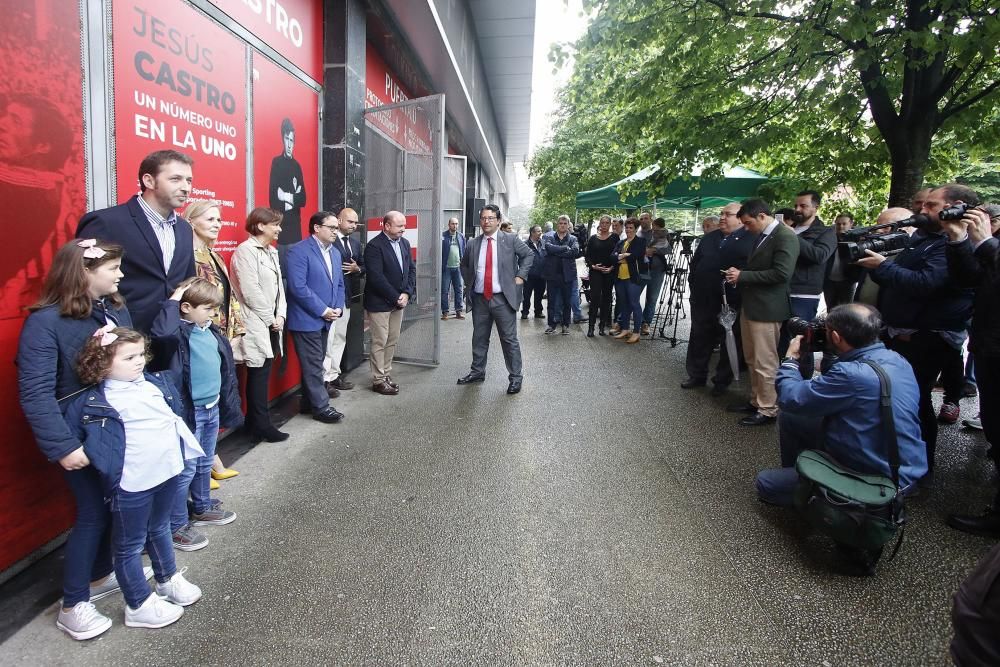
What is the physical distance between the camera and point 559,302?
34.1 ft

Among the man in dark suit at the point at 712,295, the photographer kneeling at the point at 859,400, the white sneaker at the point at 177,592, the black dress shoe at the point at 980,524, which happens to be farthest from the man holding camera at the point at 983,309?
the white sneaker at the point at 177,592

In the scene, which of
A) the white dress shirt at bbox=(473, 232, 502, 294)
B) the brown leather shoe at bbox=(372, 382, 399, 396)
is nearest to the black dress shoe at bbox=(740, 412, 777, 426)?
the white dress shirt at bbox=(473, 232, 502, 294)

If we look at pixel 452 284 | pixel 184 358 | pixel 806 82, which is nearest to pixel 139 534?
pixel 184 358

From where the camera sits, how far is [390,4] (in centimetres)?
634

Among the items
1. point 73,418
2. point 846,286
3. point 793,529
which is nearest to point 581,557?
point 793,529

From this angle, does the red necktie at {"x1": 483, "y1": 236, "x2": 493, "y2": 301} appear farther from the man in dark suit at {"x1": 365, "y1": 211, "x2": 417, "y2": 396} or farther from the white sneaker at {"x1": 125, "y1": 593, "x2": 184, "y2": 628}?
the white sneaker at {"x1": 125, "y1": 593, "x2": 184, "y2": 628}

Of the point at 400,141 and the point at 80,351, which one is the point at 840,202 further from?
the point at 80,351

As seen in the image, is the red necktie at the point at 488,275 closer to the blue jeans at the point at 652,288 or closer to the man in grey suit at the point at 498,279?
the man in grey suit at the point at 498,279

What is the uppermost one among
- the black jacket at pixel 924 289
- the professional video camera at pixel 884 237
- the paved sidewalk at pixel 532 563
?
the professional video camera at pixel 884 237

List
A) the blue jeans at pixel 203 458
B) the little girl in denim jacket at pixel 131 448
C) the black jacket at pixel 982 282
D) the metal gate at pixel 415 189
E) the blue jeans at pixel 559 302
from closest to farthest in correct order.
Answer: the little girl in denim jacket at pixel 131 448 → the blue jeans at pixel 203 458 → the black jacket at pixel 982 282 → the metal gate at pixel 415 189 → the blue jeans at pixel 559 302

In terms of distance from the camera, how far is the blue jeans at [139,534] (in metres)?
2.26

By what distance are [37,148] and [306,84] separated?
3368 mm

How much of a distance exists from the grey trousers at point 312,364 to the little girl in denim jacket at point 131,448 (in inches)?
94.7

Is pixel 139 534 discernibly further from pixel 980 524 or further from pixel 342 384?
pixel 980 524
